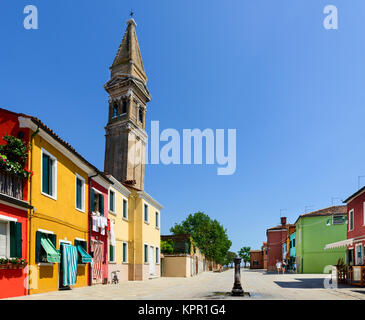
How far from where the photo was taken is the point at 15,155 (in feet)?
40.3

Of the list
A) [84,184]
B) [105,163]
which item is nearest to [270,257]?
[105,163]

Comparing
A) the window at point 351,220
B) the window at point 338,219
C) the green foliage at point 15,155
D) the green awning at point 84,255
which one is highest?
the green foliage at point 15,155

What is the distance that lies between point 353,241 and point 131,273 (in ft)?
47.4

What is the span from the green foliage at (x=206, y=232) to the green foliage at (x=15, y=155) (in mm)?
56875

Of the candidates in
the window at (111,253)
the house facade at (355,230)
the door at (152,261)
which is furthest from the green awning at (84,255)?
the house facade at (355,230)

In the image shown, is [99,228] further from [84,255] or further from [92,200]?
[84,255]

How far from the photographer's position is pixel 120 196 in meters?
24.5

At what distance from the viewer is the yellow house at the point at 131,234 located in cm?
2291

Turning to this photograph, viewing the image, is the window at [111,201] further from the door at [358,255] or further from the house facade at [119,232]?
the door at [358,255]

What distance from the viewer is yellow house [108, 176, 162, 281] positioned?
22.9 meters

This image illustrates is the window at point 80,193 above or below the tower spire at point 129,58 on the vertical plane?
below

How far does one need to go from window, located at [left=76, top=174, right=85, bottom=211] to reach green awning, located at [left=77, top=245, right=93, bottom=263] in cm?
178

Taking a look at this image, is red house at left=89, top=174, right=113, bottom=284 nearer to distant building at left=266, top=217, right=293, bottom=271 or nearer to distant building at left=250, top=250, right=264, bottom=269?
distant building at left=266, top=217, right=293, bottom=271
